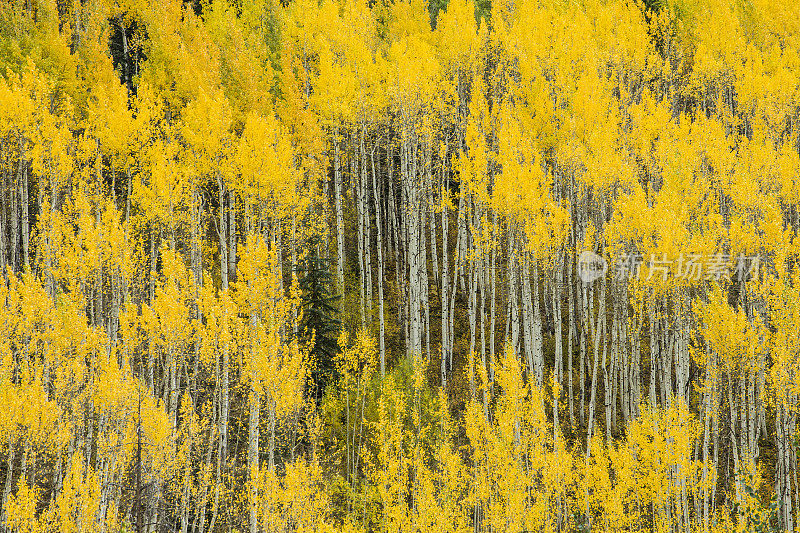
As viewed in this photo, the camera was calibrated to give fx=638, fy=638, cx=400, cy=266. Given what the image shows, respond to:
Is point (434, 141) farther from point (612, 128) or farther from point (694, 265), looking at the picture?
point (694, 265)

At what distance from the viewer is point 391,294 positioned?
76.1 feet

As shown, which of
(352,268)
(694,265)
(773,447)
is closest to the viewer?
(694,265)

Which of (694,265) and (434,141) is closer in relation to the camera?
(694,265)

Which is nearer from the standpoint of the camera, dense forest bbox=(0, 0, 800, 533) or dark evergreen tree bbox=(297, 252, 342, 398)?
dense forest bbox=(0, 0, 800, 533)

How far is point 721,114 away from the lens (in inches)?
1120

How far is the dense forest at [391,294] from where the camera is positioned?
14867 mm

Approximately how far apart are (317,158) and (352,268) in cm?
433

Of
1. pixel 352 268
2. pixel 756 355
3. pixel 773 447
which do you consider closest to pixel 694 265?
pixel 756 355

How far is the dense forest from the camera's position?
1487 cm

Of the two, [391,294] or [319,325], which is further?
[391,294]

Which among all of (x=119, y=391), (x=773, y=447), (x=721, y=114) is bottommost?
(x=773, y=447)

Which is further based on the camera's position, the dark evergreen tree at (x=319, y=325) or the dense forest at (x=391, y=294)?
the dark evergreen tree at (x=319, y=325)

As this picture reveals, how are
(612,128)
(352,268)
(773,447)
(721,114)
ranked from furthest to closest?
1. (721,114)
2. (352,268)
3. (612,128)
4. (773,447)

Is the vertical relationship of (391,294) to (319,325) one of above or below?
above
